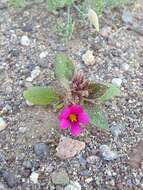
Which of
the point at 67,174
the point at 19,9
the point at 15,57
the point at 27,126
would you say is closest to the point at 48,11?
the point at 19,9

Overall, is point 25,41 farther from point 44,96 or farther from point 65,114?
point 65,114

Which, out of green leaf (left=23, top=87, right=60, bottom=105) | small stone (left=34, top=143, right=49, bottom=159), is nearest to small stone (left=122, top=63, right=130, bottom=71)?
green leaf (left=23, top=87, right=60, bottom=105)

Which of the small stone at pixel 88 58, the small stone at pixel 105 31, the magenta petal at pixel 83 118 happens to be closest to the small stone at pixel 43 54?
the small stone at pixel 88 58

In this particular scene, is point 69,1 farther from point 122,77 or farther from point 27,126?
point 27,126

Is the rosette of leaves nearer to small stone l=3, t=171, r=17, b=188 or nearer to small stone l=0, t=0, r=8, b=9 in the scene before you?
small stone l=3, t=171, r=17, b=188

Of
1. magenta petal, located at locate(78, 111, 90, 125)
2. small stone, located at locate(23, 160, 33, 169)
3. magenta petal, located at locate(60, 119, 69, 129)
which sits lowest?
small stone, located at locate(23, 160, 33, 169)
